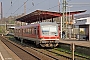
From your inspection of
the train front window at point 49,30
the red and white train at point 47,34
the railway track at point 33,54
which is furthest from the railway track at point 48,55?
the train front window at point 49,30

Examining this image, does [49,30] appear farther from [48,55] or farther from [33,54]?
[48,55]

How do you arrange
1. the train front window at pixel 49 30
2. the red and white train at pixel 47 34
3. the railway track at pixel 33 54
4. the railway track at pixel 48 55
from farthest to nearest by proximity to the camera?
1. the train front window at pixel 49 30
2. the red and white train at pixel 47 34
3. the railway track at pixel 33 54
4. the railway track at pixel 48 55

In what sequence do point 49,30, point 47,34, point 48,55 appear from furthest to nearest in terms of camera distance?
point 49,30
point 47,34
point 48,55

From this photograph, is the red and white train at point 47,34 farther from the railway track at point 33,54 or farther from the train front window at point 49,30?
the railway track at point 33,54

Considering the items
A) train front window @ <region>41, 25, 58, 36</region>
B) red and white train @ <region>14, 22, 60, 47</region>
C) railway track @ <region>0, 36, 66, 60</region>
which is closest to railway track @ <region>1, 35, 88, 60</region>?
railway track @ <region>0, 36, 66, 60</region>

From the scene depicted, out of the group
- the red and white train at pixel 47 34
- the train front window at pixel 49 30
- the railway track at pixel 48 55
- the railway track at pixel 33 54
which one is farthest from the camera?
the train front window at pixel 49 30

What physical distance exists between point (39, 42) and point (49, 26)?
206 centimetres

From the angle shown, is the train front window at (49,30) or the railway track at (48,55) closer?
the railway track at (48,55)

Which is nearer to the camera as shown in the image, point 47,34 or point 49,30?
point 47,34

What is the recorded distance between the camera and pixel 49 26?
1010 inches

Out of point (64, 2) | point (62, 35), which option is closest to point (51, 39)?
point (64, 2)

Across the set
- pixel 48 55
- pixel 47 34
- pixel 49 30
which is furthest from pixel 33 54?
pixel 49 30

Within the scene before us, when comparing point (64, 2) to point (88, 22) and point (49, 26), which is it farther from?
point (49, 26)

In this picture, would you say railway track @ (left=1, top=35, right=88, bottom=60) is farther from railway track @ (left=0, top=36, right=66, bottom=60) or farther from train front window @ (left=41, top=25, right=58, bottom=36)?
train front window @ (left=41, top=25, right=58, bottom=36)
